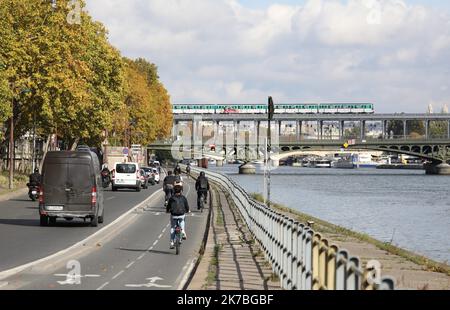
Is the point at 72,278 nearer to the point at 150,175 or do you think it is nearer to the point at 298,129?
the point at 150,175

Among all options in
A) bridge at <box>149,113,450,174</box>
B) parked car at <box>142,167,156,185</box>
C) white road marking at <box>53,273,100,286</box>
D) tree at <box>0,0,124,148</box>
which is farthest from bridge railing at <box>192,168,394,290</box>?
bridge at <box>149,113,450,174</box>

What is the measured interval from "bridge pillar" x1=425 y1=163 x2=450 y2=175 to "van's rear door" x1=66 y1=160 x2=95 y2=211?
119m

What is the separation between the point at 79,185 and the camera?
31.1 m

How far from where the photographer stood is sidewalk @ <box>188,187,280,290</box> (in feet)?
52.3

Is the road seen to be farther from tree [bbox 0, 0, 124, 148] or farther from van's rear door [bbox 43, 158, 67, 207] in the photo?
tree [bbox 0, 0, 124, 148]

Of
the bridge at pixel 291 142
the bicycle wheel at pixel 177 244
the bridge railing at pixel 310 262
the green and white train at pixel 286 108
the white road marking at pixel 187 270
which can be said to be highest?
the green and white train at pixel 286 108

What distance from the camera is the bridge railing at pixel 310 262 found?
8.07 metres

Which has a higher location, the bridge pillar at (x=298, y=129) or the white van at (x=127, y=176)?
the bridge pillar at (x=298, y=129)

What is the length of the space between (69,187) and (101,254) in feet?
28.4

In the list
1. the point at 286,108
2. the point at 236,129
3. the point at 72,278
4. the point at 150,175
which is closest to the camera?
the point at 72,278

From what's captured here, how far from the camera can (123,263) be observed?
67.0 feet

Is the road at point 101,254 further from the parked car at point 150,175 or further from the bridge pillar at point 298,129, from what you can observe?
the bridge pillar at point 298,129

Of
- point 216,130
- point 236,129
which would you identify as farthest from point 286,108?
point 216,130

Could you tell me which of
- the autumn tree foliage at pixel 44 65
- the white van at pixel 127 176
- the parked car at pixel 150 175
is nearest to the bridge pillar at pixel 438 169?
the parked car at pixel 150 175
